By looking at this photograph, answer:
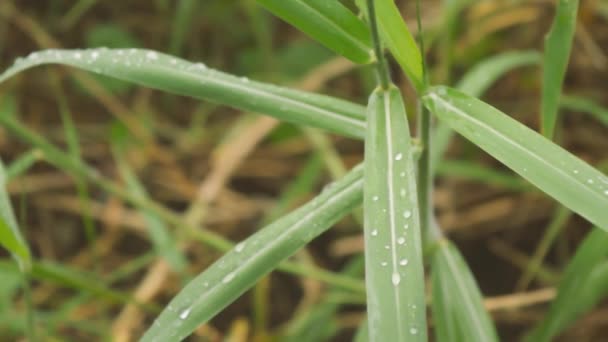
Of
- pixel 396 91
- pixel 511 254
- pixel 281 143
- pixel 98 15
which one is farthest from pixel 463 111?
pixel 98 15

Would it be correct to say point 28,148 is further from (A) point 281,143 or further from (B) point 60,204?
(A) point 281,143

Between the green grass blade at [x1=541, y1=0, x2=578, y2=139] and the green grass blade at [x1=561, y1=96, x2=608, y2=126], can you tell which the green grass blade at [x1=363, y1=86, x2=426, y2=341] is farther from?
the green grass blade at [x1=561, y1=96, x2=608, y2=126]

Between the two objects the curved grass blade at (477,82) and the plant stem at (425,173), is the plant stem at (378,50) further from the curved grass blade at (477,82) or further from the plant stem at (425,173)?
the curved grass blade at (477,82)

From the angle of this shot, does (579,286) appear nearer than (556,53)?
No

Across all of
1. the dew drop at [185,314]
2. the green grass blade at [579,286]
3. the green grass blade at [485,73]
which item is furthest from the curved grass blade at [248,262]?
the green grass blade at [485,73]

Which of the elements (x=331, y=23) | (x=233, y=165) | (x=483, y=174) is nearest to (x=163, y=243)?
(x=233, y=165)

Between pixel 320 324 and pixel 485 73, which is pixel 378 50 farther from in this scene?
pixel 320 324
